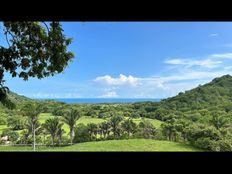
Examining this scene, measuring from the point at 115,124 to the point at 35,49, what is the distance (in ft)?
92.9

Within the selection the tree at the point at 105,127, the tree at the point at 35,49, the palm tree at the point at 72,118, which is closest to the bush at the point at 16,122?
the palm tree at the point at 72,118

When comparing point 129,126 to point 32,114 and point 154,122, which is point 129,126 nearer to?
point 154,122

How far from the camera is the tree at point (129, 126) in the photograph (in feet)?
107

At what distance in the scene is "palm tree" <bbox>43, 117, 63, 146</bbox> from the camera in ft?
106

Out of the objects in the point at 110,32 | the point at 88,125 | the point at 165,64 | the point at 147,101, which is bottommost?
the point at 88,125

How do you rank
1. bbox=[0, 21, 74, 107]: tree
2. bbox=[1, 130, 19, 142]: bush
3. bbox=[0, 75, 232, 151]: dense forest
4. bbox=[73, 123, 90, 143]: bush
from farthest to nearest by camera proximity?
bbox=[73, 123, 90, 143]: bush < bbox=[1, 130, 19, 142]: bush < bbox=[0, 75, 232, 151]: dense forest < bbox=[0, 21, 74, 107]: tree

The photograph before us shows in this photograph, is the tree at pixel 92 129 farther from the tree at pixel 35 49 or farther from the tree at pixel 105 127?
the tree at pixel 35 49

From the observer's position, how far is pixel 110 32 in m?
56.3

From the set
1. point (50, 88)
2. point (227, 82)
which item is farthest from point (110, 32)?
point (227, 82)

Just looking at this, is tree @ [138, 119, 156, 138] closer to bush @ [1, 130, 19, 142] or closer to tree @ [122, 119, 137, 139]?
tree @ [122, 119, 137, 139]

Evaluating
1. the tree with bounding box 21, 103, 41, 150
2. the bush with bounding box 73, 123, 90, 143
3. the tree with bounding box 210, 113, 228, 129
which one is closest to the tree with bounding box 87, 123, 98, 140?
the bush with bounding box 73, 123, 90, 143
